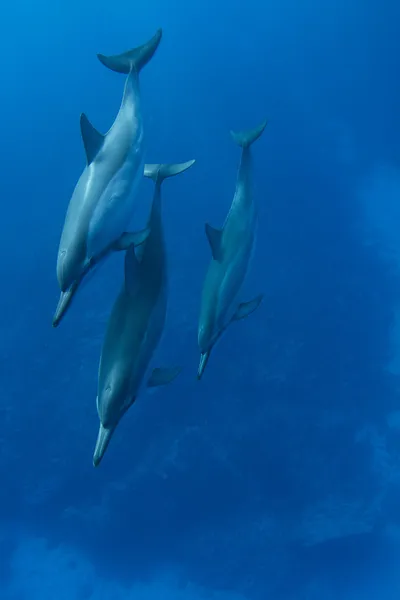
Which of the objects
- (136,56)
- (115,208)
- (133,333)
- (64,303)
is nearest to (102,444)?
(133,333)

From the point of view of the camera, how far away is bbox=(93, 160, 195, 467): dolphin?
372 cm

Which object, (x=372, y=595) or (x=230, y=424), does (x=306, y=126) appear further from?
(x=372, y=595)

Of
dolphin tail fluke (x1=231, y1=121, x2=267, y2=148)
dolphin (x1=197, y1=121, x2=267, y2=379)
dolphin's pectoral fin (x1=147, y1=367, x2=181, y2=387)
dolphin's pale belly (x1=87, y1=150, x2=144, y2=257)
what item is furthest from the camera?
dolphin tail fluke (x1=231, y1=121, x2=267, y2=148)

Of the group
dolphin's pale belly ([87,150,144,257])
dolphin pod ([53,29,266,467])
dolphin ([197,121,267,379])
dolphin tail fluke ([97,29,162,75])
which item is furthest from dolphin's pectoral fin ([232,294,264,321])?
dolphin tail fluke ([97,29,162,75])

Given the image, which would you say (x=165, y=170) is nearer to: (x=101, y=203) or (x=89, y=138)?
(x=89, y=138)

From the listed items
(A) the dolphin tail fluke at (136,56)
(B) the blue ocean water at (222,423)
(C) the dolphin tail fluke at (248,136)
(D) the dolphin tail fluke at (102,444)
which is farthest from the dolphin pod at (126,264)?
(B) the blue ocean water at (222,423)

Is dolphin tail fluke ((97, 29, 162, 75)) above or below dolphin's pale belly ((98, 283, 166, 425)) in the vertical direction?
above

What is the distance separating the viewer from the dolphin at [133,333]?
372 centimetres

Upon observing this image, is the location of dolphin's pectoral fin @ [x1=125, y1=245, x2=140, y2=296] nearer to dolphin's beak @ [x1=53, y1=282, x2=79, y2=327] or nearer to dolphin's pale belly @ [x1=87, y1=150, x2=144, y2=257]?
dolphin's pale belly @ [x1=87, y1=150, x2=144, y2=257]

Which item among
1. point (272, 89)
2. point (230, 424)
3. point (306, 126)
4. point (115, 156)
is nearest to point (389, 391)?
point (230, 424)

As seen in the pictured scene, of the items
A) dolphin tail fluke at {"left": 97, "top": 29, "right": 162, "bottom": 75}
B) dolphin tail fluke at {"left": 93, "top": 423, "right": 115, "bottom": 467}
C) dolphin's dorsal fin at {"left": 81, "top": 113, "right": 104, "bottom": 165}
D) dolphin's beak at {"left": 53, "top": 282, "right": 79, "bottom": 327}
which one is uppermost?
dolphin tail fluke at {"left": 97, "top": 29, "right": 162, "bottom": 75}

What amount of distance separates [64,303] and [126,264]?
2.03 feet

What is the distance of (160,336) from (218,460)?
1379 cm

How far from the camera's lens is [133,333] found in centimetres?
390
